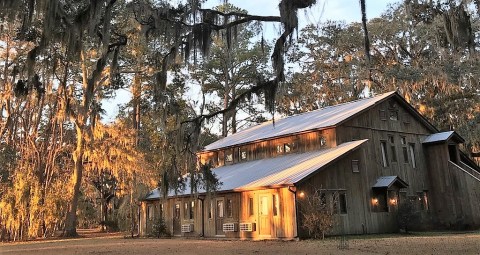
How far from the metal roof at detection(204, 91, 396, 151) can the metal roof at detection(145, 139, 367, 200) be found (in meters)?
1.44

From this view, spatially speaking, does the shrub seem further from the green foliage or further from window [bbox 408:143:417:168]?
window [bbox 408:143:417:168]

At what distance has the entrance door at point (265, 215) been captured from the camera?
1877 cm

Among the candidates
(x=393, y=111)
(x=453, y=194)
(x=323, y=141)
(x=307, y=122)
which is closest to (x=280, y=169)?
(x=323, y=141)

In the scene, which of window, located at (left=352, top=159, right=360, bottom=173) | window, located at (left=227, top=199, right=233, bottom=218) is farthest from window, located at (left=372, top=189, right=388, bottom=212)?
window, located at (left=227, top=199, right=233, bottom=218)

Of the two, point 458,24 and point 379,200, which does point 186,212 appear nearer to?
point 379,200

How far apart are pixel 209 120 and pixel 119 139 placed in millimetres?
14734

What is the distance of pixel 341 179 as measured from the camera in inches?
774

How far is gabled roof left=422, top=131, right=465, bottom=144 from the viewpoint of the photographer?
23.4m

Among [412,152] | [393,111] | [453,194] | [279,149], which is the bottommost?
[453,194]

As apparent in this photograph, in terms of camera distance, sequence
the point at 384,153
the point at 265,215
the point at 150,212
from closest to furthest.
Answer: the point at 265,215, the point at 384,153, the point at 150,212

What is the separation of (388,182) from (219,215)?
8.14m

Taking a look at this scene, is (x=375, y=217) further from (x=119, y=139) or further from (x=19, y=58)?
(x=19, y=58)

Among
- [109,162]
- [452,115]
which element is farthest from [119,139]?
[452,115]

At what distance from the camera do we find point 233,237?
2036cm
